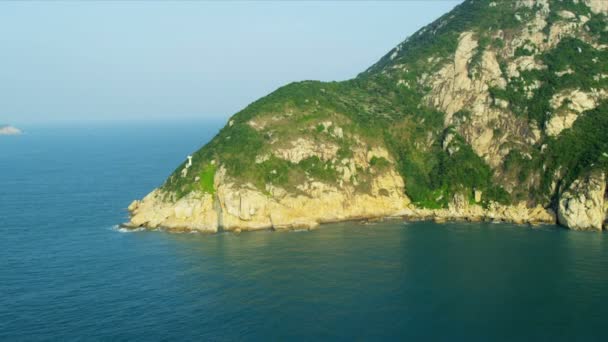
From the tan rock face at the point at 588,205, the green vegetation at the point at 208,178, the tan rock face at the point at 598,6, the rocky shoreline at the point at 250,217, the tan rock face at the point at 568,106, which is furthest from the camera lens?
the tan rock face at the point at 598,6

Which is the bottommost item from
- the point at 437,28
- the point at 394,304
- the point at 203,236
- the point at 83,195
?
the point at 394,304

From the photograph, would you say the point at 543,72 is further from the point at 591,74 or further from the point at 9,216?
the point at 9,216

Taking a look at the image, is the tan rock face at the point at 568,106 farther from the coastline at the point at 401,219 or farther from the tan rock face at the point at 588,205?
the coastline at the point at 401,219

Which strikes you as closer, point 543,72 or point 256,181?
point 256,181

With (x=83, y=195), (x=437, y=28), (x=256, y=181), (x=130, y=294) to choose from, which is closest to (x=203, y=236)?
(x=256, y=181)

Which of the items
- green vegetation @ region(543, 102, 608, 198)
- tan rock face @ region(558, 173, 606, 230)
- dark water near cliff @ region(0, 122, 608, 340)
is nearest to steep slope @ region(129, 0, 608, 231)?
tan rock face @ region(558, 173, 606, 230)

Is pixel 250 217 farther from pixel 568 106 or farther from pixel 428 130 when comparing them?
pixel 568 106

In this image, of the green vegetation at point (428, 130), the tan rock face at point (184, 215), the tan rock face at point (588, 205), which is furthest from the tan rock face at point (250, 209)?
the tan rock face at point (588, 205)
